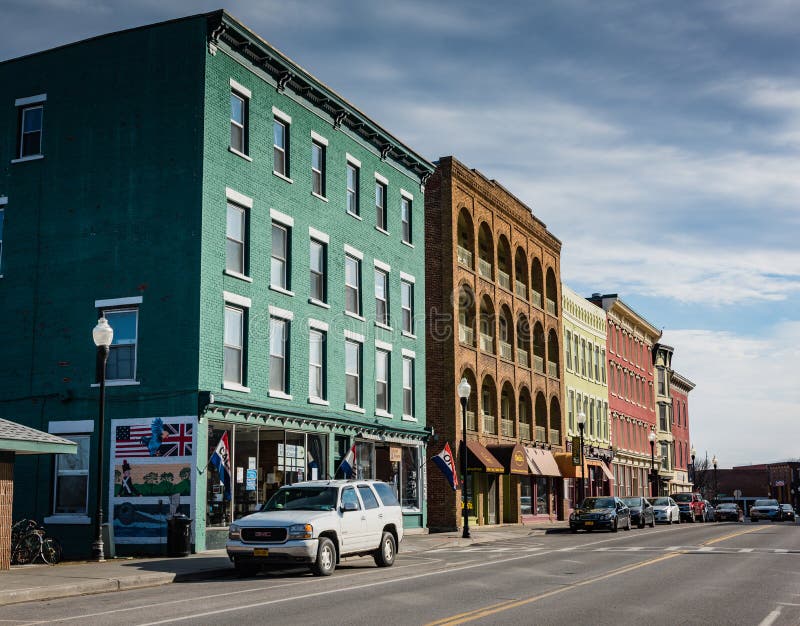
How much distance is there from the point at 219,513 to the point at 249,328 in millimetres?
5119

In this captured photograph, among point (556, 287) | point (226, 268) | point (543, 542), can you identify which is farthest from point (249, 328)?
point (556, 287)

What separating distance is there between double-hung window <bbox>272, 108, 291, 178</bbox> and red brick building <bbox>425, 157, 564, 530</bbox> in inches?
508

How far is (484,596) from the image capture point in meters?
15.4

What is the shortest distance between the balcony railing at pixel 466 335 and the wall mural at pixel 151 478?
63.8 ft

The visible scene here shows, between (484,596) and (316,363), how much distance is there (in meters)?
16.7

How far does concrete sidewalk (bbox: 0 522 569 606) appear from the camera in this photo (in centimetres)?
1609

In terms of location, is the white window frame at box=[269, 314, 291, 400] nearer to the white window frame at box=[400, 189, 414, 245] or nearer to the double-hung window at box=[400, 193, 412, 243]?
the white window frame at box=[400, 189, 414, 245]

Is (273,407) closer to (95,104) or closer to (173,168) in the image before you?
(173,168)

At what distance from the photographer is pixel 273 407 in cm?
2795

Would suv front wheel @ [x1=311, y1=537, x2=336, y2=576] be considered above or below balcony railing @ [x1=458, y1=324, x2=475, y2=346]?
below

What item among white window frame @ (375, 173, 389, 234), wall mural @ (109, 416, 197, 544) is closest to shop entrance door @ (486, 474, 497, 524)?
white window frame @ (375, 173, 389, 234)

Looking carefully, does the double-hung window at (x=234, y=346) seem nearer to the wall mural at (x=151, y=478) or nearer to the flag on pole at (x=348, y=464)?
the wall mural at (x=151, y=478)

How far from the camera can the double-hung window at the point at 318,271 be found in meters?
31.7

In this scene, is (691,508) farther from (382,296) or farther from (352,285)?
(352,285)
